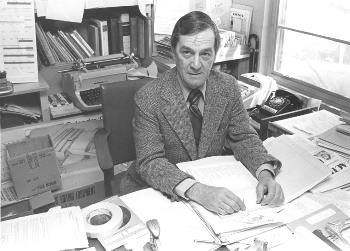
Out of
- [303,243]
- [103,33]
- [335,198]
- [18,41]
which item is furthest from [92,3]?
[303,243]

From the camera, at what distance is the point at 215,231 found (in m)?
1.23

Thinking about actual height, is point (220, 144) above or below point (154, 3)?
below

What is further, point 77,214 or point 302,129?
point 302,129

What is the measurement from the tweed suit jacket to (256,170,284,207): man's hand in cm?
13

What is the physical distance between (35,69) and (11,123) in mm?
390

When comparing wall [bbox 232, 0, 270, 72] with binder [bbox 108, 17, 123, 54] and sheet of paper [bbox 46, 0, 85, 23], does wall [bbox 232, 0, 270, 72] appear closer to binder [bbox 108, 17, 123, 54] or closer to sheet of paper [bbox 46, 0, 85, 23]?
binder [bbox 108, 17, 123, 54]

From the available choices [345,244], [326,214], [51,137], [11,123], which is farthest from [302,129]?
[11,123]

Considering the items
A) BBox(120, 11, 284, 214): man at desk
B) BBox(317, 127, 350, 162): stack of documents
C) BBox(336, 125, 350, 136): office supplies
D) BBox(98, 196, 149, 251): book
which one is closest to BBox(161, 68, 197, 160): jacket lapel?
BBox(120, 11, 284, 214): man at desk

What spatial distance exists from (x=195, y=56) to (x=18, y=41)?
1.28 metres

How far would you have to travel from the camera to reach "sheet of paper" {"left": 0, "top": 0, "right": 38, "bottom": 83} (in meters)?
2.28

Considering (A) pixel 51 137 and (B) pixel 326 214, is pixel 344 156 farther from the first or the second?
(A) pixel 51 137

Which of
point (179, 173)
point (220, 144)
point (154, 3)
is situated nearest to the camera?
point (179, 173)

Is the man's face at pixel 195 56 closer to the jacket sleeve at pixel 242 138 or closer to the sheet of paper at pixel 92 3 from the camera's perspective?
the jacket sleeve at pixel 242 138

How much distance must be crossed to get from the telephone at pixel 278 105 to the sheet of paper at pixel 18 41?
138 centimetres
